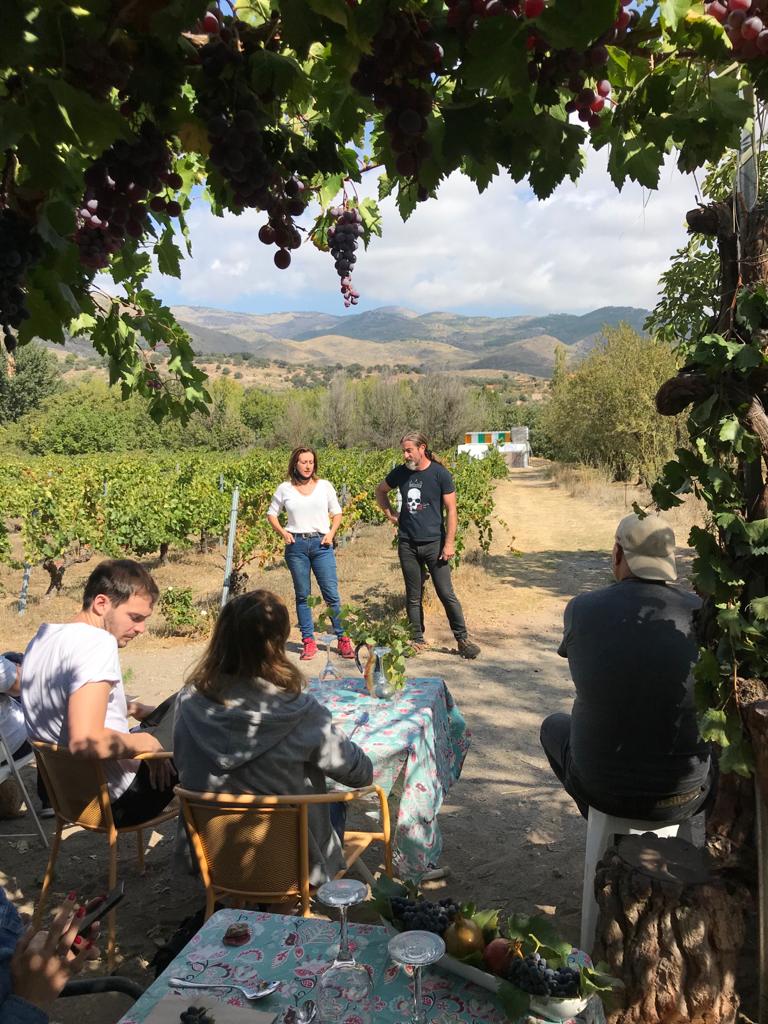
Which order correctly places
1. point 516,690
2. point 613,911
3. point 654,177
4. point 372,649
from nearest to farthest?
point 654,177 → point 613,911 → point 372,649 → point 516,690

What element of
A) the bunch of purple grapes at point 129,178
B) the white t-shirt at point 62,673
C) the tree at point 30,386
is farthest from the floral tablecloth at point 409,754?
the tree at point 30,386

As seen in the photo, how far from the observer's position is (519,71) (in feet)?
3.73

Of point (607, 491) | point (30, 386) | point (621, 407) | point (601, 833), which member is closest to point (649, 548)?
point (601, 833)

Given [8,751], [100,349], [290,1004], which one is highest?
[100,349]

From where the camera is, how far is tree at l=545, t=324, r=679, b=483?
18.9m

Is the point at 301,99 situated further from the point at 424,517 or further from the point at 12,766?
the point at 424,517

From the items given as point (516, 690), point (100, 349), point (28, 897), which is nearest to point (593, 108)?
point (100, 349)

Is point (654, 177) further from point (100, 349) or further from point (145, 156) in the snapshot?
point (100, 349)

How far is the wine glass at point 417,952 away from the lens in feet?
4.77

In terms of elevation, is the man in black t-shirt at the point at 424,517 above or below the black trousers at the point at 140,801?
above

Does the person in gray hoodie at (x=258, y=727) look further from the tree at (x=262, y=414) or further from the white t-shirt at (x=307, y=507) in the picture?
the tree at (x=262, y=414)

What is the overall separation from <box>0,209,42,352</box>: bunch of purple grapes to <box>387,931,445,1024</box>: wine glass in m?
1.32

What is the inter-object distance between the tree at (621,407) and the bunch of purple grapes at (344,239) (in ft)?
49.4

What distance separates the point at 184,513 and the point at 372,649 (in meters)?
7.80
